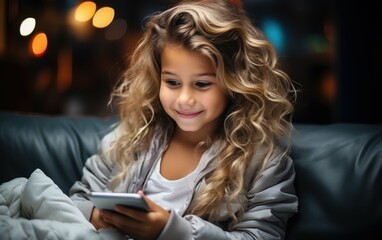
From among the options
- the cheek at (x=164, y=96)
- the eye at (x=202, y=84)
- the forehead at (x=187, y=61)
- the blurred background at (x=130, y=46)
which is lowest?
the blurred background at (x=130, y=46)

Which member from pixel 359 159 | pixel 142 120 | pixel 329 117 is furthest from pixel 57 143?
pixel 329 117

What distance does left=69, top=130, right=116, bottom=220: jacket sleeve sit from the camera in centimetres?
181

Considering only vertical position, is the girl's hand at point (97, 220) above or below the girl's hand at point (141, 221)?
below

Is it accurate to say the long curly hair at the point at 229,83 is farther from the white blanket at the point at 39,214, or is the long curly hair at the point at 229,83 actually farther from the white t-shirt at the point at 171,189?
the white blanket at the point at 39,214

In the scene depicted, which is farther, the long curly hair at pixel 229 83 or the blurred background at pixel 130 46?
the blurred background at pixel 130 46

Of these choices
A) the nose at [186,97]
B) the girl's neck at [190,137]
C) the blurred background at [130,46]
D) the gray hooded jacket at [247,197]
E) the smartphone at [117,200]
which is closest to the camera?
the smartphone at [117,200]

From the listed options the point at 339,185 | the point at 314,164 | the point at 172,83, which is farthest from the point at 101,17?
the point at 339,185

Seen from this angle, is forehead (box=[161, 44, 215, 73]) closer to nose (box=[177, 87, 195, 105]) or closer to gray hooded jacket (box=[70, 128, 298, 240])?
nose (box=[177, 87, 195, 105])

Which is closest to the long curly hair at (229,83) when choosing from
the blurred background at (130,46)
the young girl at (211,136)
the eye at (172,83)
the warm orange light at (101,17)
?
the young girl at (211,136)

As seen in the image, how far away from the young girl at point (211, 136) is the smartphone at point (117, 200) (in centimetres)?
6

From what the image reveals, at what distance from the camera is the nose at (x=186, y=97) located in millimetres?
1593

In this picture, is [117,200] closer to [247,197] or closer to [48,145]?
[247,197]

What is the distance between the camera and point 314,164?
5.84ft

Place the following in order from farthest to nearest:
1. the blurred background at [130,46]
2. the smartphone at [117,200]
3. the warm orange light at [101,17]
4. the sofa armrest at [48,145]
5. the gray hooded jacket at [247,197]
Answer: the blurred background at [130,46] → the warm orange light at [101,17] → the sofa armrest at [48,145] → the gray hooded jacket at [247,197] → the smartphone at [117,200]
